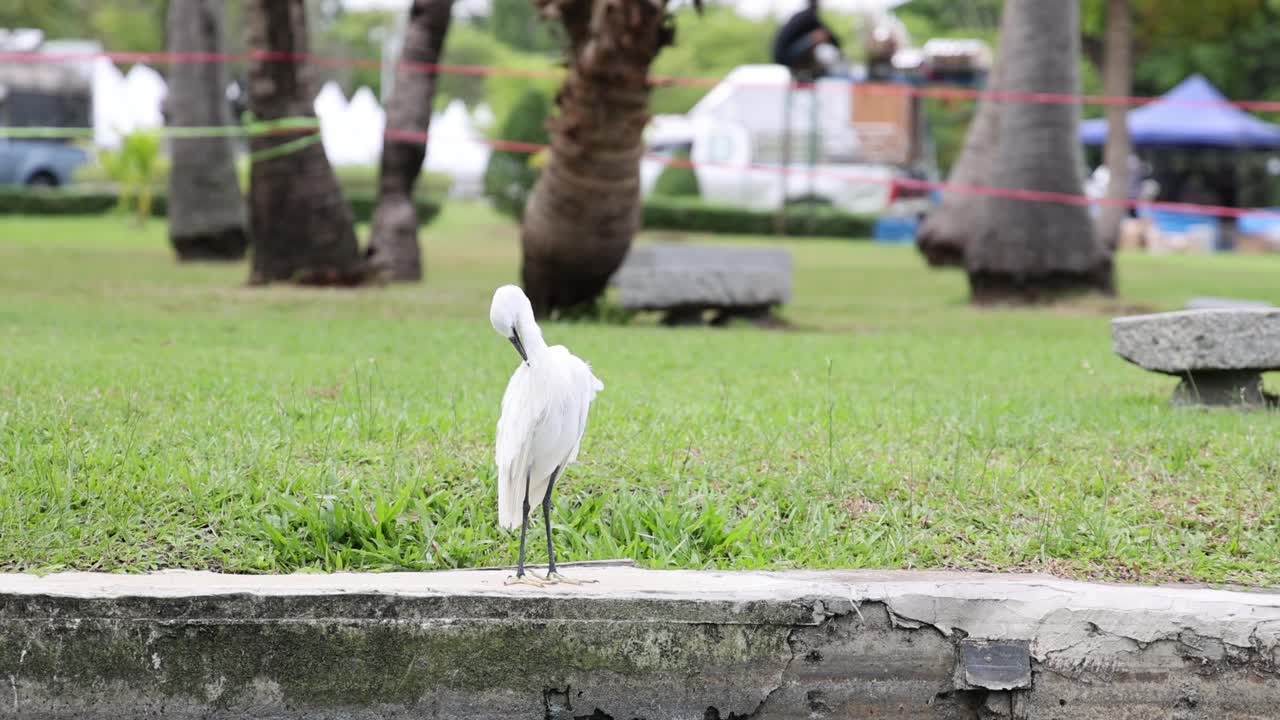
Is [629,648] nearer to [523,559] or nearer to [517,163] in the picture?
[523,559]

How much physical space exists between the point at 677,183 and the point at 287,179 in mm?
16704

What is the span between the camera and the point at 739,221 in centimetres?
2606

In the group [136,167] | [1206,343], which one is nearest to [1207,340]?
[1206,343]

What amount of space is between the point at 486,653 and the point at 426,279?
1139 centimetres

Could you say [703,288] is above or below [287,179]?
below

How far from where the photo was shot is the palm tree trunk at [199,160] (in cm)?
1678

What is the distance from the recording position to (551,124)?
1045 centimetres

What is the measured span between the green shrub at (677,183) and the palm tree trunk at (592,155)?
17.8 metres

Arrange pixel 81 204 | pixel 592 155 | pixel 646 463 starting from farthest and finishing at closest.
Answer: pixel 81 204 → pixel 592 155 → pixel 646 463

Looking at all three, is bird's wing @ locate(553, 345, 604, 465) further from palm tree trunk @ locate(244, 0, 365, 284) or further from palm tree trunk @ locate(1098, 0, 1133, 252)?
palm tree trunk @ locate(1098, 0, 1133, 252)

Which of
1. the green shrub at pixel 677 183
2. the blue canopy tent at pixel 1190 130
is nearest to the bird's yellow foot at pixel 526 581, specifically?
the green shrub at pixel 677 183

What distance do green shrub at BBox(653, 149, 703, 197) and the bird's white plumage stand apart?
25.0 m

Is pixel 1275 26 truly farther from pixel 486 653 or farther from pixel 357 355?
pixel 486 653

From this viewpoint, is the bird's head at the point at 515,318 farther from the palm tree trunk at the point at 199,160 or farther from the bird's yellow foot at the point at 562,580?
the palm tree trunk at the point at 199,160
